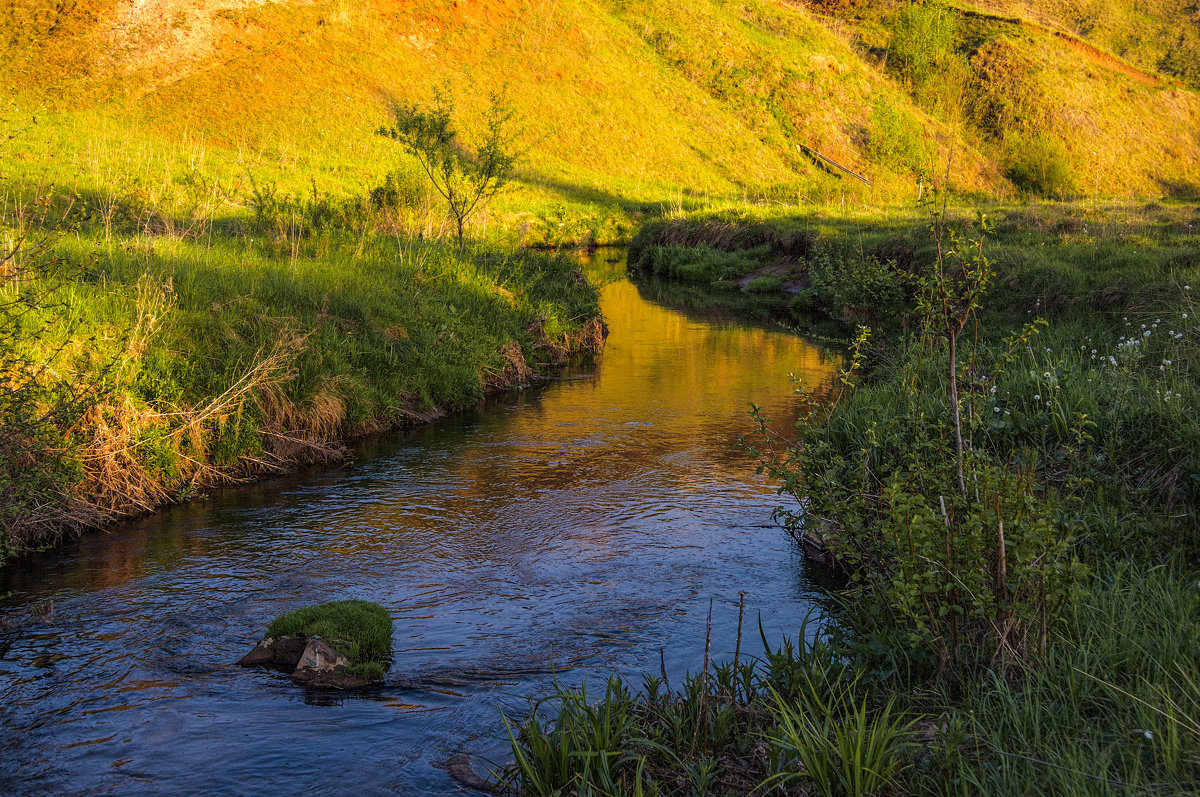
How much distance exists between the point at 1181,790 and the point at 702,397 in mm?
10332

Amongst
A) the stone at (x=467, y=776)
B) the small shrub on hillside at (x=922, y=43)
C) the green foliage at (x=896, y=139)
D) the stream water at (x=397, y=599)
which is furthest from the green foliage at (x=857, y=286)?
the small shrub on hillside at (x=922, y=43)

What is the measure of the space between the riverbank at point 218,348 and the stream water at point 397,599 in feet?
1.78

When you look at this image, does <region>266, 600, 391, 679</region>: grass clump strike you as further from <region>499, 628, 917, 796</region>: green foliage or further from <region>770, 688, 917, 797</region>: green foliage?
<region>770, 688, 917, 797</region>: green foliage

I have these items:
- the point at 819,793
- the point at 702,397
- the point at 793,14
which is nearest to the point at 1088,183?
the point at 793,14

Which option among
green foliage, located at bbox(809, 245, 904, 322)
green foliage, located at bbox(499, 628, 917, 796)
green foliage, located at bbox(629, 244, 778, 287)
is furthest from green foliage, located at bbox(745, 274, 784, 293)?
green foliage, located at bbox(499, 628, 917, 796)

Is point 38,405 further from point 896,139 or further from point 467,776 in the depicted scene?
point 896,139

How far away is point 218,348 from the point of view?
32.3 feet

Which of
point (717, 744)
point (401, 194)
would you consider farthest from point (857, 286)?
point (717, 744)

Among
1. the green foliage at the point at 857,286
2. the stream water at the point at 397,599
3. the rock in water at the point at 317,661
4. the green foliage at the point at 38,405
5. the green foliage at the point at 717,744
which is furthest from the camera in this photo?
the green foliage at the point at 857,286

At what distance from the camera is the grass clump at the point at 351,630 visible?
17.8ft

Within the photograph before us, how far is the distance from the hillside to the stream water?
2045cm

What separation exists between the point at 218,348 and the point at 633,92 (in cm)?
5307

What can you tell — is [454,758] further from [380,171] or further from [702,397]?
[380,171]

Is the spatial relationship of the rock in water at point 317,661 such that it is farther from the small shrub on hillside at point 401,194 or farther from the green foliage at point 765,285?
the green foliage at point 765,285
